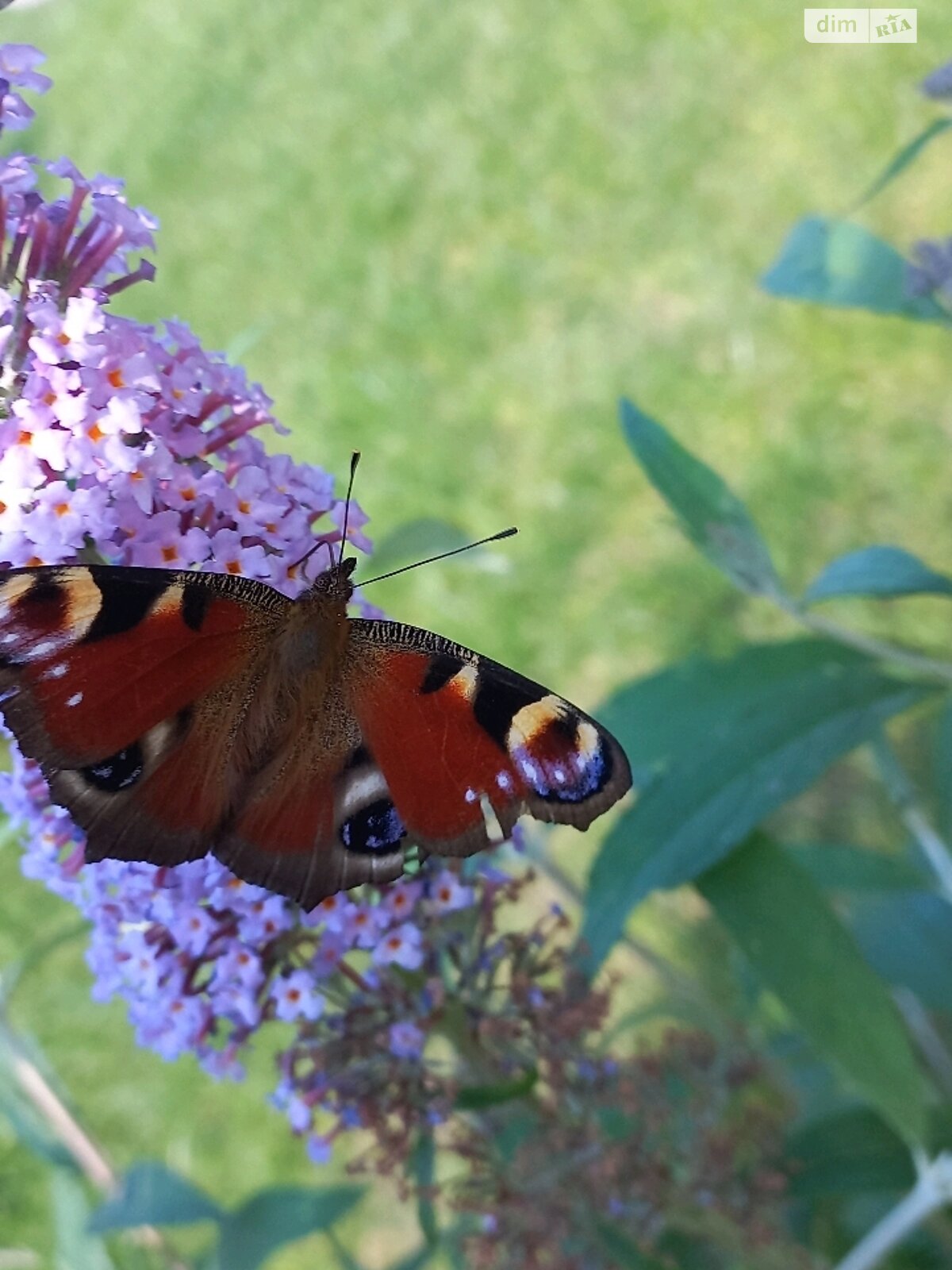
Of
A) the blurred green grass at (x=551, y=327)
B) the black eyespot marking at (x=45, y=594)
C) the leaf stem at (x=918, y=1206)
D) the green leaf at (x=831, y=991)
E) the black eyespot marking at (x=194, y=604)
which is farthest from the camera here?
the blurred green grass at (x=551, y=327)

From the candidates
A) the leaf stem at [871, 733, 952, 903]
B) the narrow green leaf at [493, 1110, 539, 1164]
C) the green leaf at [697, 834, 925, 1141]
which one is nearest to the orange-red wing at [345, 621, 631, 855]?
the green leaf at [697, 834, 925, 1141]

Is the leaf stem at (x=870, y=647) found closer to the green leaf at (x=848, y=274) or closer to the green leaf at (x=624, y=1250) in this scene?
the green leaf at (x=848, y=274)

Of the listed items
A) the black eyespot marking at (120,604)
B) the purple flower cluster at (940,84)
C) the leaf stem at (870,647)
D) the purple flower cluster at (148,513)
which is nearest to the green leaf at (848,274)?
the purple flower cluster at (940,84)

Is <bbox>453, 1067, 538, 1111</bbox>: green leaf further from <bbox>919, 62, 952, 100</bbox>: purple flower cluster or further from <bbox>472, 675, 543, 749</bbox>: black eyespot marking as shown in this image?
<bbox>919, 62, 952, 100</bbox>: purple flower cluster

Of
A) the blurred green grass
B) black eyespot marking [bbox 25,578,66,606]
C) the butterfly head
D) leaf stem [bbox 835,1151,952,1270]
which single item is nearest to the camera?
black eyespot marking [bbox 25,578,66,606]

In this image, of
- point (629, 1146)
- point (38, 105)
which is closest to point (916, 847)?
point (629, 1146)

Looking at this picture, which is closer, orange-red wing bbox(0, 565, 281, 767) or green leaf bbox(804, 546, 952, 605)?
orange-red wing bbox(0, 565, 281, 767)
